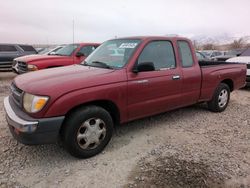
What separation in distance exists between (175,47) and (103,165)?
2632 mm

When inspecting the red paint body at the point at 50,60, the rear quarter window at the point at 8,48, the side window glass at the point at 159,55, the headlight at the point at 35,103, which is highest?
the rear quarter window at the point at 8,48

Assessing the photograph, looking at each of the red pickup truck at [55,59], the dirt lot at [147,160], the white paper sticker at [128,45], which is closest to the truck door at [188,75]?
the dirt lot at [147,160]

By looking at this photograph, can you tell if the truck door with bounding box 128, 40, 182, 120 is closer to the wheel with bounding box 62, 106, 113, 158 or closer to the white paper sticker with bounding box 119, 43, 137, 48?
the white paper sticker with bounding box 119, 43, 137, 48

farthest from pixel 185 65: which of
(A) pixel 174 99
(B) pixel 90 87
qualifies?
(B) pixel 90 87

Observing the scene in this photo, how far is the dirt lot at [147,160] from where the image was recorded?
296cm

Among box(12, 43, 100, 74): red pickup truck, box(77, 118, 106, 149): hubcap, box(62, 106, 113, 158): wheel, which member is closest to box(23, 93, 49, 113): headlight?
box(62, 106, 113, 158): wheel

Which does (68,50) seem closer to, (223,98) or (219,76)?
(219,76)

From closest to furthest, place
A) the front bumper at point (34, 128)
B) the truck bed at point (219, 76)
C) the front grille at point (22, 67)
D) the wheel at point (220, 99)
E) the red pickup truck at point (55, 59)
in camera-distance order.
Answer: the front bumper at point (34, 128) < the truck bed at point (219, 76) < the wheel at point (220, 99) < the red pickup truck at point (55, 59) < the front grille at point (22, 67)

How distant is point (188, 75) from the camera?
4.68 meters

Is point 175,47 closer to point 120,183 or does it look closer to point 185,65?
point 185,65

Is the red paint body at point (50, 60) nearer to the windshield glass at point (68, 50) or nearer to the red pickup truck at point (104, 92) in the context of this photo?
the windshield glass at point (68, 50)

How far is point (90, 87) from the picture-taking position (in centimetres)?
330

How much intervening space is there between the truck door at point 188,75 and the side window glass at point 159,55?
0.89 ft

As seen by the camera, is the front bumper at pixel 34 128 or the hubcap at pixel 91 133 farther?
the hubcap at pixel 91 133
